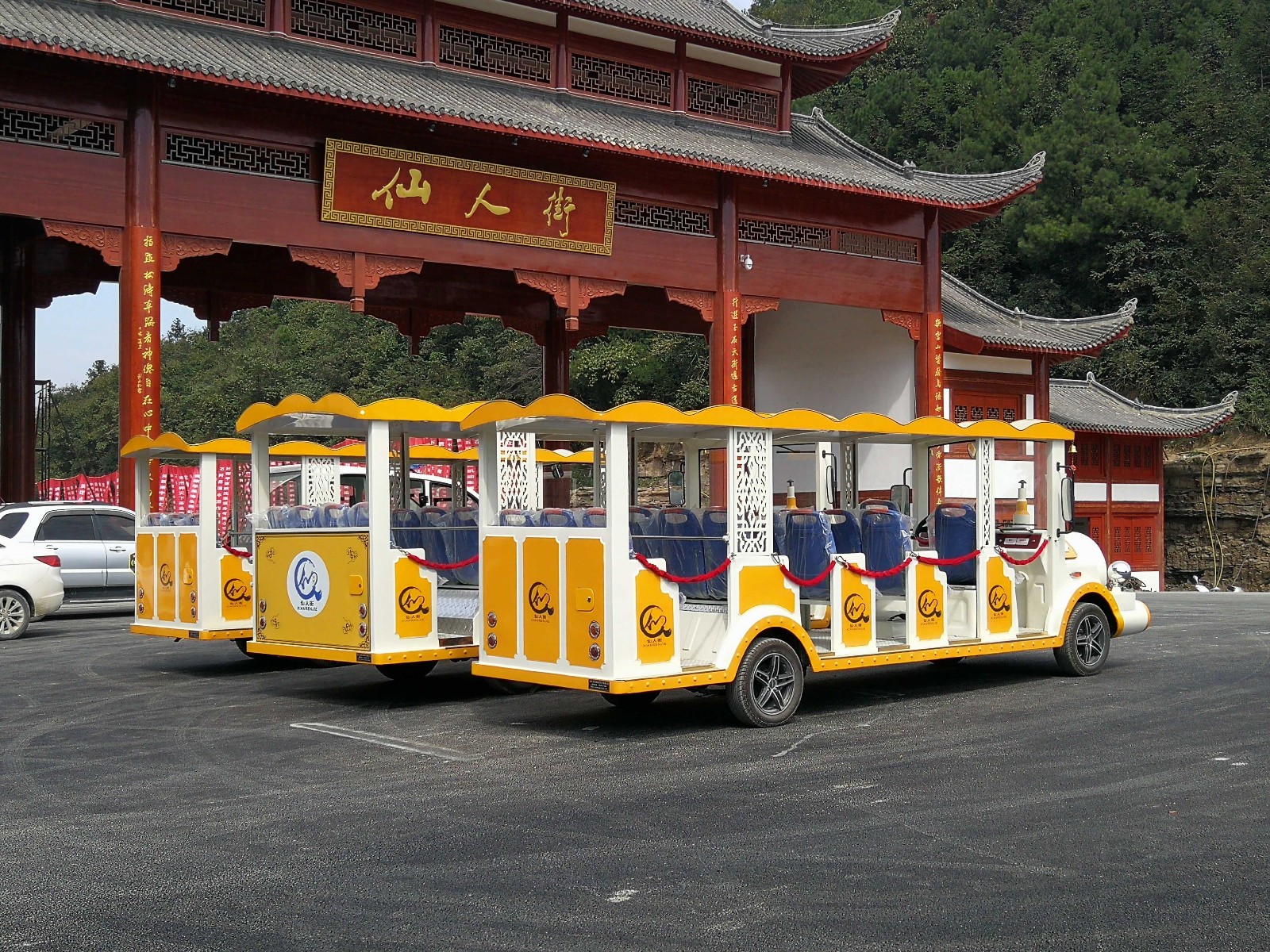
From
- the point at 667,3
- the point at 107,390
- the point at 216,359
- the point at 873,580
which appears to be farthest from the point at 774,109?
the point at 107,390

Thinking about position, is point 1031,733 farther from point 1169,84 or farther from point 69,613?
point 1169,84

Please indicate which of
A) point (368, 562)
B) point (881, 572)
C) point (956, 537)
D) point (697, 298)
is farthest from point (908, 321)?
point (368, 562)

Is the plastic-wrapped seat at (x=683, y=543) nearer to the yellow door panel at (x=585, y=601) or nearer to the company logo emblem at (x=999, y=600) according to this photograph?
the yellow door panel at (x=585, y=601)

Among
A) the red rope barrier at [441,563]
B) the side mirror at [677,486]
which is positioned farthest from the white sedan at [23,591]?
the side mirror at [677,486]

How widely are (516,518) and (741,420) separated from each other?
1.64 metres

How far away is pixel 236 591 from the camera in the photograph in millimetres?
11648

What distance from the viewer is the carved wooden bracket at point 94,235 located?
53.1 ft

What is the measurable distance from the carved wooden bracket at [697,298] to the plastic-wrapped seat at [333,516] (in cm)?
1175

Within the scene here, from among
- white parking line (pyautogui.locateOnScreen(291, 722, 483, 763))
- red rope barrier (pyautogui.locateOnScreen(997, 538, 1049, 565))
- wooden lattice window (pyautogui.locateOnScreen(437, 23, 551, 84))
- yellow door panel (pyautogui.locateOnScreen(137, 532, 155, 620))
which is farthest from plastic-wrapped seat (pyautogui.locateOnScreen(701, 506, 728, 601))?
wooden lattice window (pyautogui.locateOnScreen(437, 23, 551, 84))

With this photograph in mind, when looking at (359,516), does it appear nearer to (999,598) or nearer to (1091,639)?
(999,598)

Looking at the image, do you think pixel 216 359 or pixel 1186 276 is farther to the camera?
pixel 216 359

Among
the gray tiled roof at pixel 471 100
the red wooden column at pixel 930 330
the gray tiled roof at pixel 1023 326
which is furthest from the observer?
the gray tiled roof at pixel 1023 326

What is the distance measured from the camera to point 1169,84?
4319cm

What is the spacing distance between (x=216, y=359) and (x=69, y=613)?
37.5m
